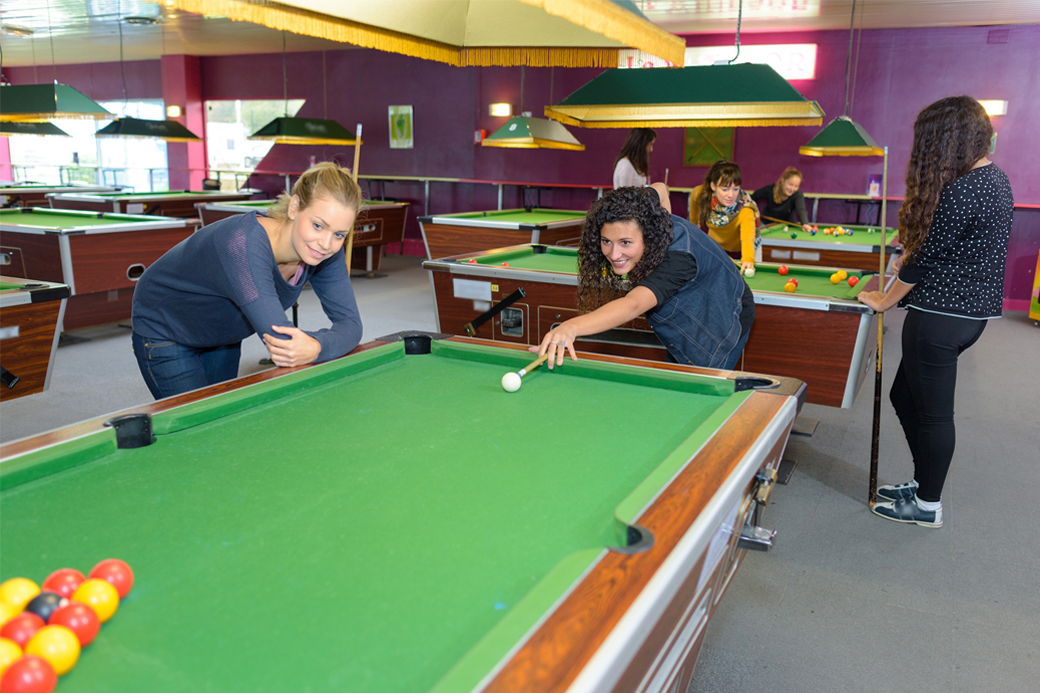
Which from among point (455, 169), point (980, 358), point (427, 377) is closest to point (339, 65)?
point (455, 169)

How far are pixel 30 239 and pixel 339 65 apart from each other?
642 cm

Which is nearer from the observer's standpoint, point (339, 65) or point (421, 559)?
point (421, 559)

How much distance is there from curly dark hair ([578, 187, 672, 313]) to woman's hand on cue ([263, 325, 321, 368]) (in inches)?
36.5

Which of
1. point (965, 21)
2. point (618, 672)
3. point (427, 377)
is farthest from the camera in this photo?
point (965, 21)

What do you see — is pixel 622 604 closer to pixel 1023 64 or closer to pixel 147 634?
pixel 147 634

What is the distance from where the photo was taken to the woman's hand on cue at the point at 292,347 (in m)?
1.78

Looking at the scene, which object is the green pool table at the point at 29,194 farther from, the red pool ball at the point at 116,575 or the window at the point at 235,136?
the red pool ball at the point at 116,575

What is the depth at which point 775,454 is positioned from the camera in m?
1.60

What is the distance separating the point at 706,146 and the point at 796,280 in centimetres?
521

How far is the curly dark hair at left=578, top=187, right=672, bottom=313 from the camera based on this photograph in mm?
2141

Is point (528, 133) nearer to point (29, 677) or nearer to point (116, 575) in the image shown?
point (116, 575)

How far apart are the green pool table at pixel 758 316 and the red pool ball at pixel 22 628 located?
8.48ft

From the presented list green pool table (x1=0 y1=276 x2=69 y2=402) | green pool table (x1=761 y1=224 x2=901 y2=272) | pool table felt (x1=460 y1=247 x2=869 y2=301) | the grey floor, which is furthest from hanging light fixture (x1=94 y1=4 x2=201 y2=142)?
green pool table (x1=761 y1=224 x2=901 y2=272)

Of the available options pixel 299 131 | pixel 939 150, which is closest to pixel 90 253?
pixel 299 131
